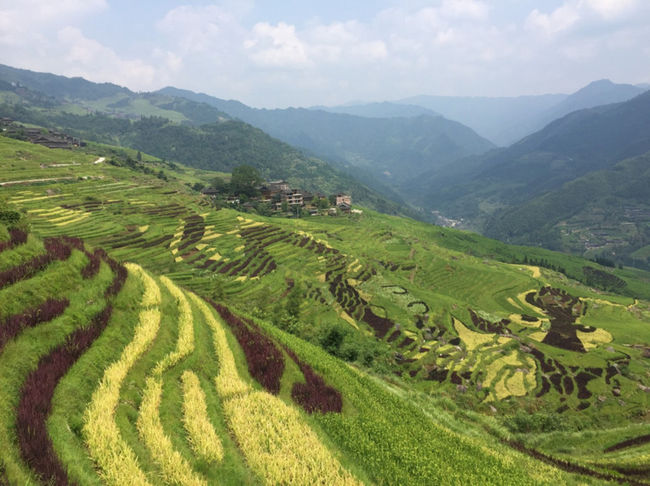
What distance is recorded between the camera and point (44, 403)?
25.7 feet

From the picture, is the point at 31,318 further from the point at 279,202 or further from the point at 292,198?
the point at 292,198

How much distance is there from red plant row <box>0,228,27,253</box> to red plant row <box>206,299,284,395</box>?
1035 centimetres

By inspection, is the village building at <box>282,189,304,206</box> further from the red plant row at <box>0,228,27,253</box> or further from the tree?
the red plant row at <box>0,228,27,253</box>

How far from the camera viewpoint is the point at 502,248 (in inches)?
6093

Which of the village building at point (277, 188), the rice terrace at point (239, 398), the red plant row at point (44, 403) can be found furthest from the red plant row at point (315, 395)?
the village building at point (277, 188)

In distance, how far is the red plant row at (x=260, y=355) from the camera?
13094mm

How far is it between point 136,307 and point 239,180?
12435 centimetres

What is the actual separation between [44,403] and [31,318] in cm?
429

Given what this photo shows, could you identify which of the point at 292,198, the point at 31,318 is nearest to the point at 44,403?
the point at 31,318

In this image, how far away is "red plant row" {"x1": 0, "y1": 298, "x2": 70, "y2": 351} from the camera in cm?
949

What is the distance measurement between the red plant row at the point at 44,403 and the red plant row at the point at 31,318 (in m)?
1.16

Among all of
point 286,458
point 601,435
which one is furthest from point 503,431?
point 286,458

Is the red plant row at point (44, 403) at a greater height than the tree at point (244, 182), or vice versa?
the tree at point (244, 182)

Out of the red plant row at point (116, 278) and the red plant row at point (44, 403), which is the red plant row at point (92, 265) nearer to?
the red plant row at point (116, 278)
